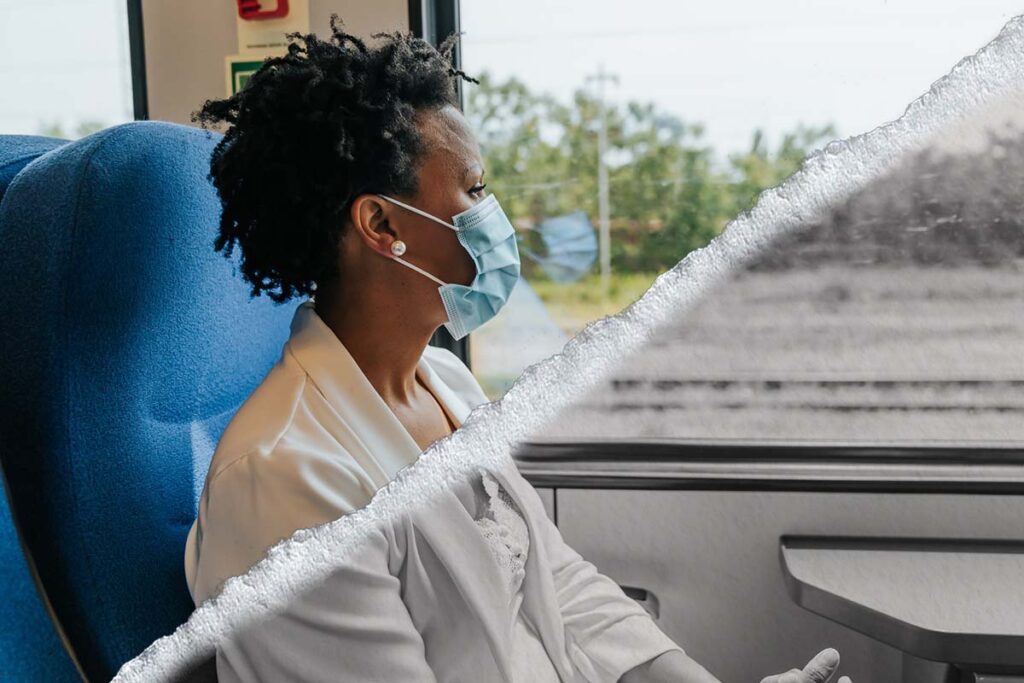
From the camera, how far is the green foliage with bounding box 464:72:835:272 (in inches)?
14.8

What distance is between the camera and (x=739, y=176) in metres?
0.38

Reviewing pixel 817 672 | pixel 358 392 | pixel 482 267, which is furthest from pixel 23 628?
pixel 817 672

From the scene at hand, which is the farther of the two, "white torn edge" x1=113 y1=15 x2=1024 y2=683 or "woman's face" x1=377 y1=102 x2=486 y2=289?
"woman's face" x1=377 y1=102 x2=486 y2=289

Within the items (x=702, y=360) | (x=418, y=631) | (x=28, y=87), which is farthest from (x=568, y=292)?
(x=28, y=87)

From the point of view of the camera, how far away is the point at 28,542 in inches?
28.3

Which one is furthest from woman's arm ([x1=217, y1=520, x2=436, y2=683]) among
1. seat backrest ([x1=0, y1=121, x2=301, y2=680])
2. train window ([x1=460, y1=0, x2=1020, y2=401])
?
seat backrest ([x1=0, y1=121, x2=301, y2=680])

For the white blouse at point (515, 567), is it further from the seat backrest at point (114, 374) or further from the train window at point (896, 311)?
the seat backrest at point (114, 374)

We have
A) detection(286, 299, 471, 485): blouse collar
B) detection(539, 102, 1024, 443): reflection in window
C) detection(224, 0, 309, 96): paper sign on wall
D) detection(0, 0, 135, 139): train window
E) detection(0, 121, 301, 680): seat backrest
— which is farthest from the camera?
detection(0, 0, 135, 139): train window

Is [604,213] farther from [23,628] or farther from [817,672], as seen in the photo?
[23,628]

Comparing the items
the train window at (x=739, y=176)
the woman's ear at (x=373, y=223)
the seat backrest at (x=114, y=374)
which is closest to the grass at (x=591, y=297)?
the train window at (x=739, y=176)

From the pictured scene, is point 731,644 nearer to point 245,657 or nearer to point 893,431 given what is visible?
point 893,431

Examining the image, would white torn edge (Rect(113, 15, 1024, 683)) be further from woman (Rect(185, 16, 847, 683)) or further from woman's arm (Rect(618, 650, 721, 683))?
woman's arm (Rect(618, 650, 721, 683))

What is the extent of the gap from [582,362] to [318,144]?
22cm

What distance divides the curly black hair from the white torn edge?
0.16m
